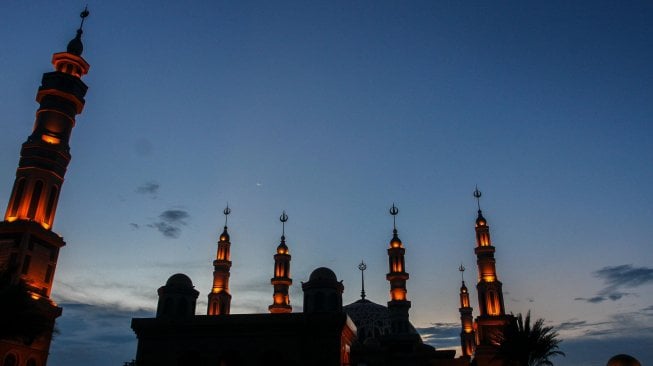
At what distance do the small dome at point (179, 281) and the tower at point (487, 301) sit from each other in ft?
97.3

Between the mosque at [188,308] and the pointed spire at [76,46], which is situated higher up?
the pointed spire at [76,46]

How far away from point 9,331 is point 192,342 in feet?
50.8

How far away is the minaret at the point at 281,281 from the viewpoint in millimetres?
58031

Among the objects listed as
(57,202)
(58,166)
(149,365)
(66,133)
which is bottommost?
(149,365)

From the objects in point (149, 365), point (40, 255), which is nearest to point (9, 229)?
point (40, 255)

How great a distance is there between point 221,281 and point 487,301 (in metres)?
30.1

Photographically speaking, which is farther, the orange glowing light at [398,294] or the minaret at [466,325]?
the minaret at [466,325]

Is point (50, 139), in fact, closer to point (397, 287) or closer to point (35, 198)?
point (35, 198)

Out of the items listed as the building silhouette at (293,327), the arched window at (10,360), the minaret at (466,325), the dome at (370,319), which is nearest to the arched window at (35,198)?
the arched window at (10,360)

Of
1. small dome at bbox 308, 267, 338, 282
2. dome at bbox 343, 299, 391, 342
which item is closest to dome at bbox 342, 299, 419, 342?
dome at bbox 343, 299, 391, 342

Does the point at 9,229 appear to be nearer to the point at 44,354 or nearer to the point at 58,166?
the point at 58,166

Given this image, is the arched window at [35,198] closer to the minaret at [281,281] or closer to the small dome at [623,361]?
the minaret at [281,281]

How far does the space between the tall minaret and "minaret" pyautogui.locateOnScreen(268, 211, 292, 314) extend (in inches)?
482

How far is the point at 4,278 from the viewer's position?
2161 cm
